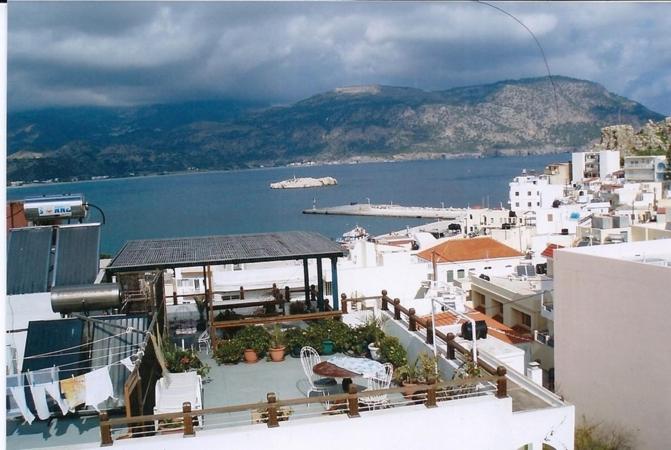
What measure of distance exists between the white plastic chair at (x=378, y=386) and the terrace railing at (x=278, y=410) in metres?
0.04

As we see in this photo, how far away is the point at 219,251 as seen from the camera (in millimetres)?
6973

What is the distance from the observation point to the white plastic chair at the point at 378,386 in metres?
4.57

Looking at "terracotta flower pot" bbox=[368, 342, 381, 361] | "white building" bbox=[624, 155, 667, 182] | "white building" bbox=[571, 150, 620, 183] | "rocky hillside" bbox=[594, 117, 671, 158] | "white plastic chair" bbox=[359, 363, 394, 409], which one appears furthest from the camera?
"rocky hillside" bbox=[594, 117, 671, 158]

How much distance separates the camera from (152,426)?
13.8 feet

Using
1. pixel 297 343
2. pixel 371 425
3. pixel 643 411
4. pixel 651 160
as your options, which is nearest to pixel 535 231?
pixel 643 411

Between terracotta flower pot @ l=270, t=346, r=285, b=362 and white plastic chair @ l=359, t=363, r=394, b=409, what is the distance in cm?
134

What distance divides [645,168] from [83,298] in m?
61.3

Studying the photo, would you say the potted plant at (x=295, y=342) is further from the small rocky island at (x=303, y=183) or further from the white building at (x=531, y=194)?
the small rocky island at (x=303, y=183)

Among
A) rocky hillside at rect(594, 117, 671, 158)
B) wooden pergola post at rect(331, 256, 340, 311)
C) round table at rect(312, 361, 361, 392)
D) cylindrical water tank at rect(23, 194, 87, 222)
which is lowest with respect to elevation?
round table at rect(312, 361, 361, 392)

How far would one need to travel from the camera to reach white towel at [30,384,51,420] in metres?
4.12

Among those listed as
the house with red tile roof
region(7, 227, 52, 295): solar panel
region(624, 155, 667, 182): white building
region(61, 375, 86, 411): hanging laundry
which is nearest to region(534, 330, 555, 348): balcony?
the house with red tile roof

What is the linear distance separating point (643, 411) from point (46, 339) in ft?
22.5

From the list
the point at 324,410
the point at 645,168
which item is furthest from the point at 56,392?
the point at 645,168

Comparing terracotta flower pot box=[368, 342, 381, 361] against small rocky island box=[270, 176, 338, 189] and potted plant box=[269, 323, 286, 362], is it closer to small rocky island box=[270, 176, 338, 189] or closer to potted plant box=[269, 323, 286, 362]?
potted plant box=[269, 323, 286, 362]
